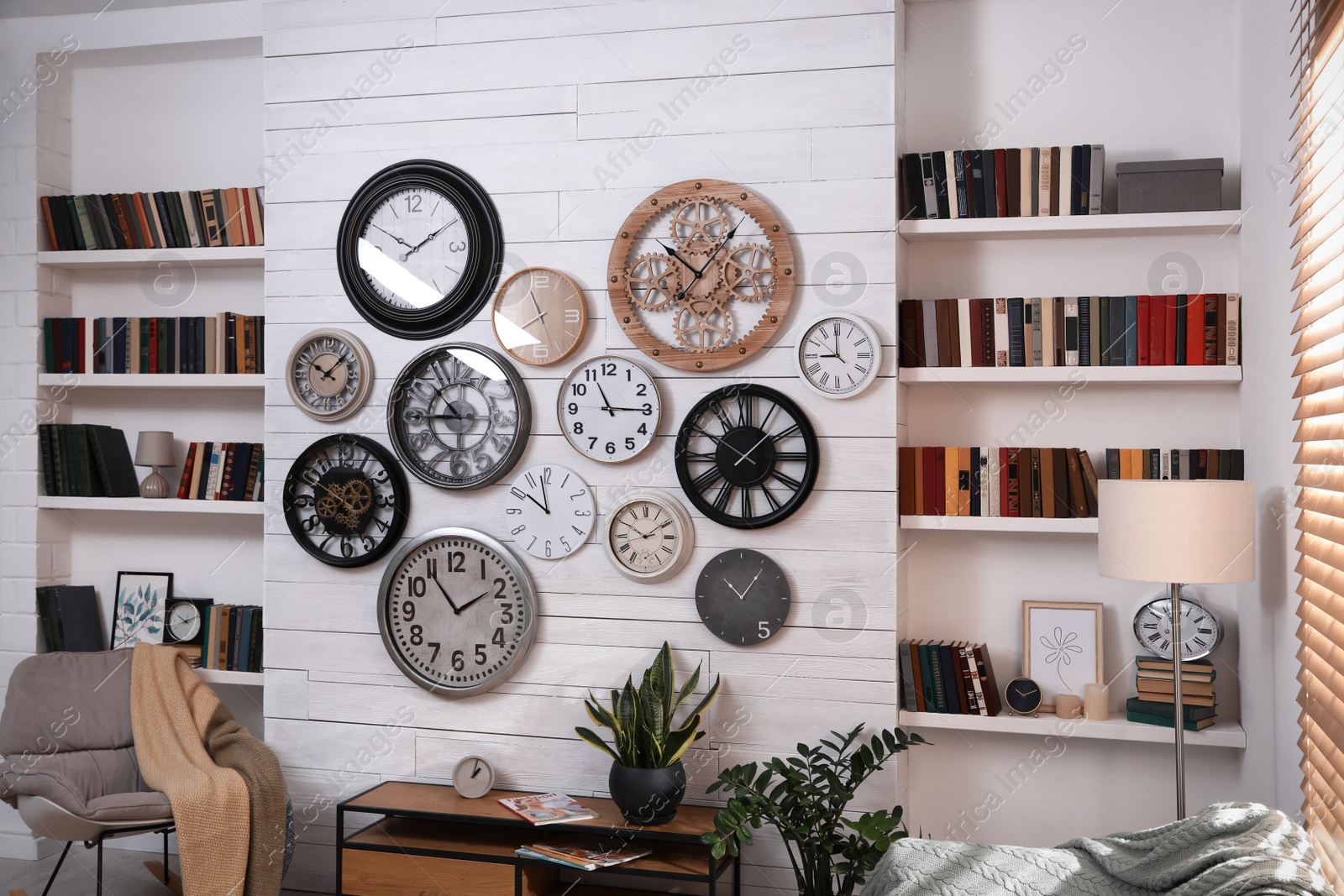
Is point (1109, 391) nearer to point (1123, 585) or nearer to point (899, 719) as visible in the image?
point (1123, 585)

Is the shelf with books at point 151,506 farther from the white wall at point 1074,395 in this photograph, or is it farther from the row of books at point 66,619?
the white wall at point 1074,395

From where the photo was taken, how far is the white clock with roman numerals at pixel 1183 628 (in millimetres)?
2996

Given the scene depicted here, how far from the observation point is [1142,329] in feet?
9.88

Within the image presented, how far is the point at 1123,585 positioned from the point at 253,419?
3096 mm

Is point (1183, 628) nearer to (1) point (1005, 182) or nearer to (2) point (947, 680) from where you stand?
(2) point (947, 680)

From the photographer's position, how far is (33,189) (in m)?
3.81

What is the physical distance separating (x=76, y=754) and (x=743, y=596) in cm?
216

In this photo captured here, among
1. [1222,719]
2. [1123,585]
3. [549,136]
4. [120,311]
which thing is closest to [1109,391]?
[1123,585]

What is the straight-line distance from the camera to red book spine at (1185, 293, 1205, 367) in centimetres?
298

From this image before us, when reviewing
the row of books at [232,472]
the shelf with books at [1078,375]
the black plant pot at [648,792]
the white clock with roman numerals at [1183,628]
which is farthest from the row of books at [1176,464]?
the row of books at [232,472]

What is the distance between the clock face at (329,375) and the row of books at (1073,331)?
5.75 feet

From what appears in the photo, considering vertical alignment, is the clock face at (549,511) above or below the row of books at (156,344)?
below

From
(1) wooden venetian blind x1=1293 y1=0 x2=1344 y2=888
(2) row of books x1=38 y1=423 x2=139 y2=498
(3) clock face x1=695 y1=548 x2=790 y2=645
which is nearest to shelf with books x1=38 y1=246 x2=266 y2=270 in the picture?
(2) row of books x1=38 y1=423 x2=139 y2=498

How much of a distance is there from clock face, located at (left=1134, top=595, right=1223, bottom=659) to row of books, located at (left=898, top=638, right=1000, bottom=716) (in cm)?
49
